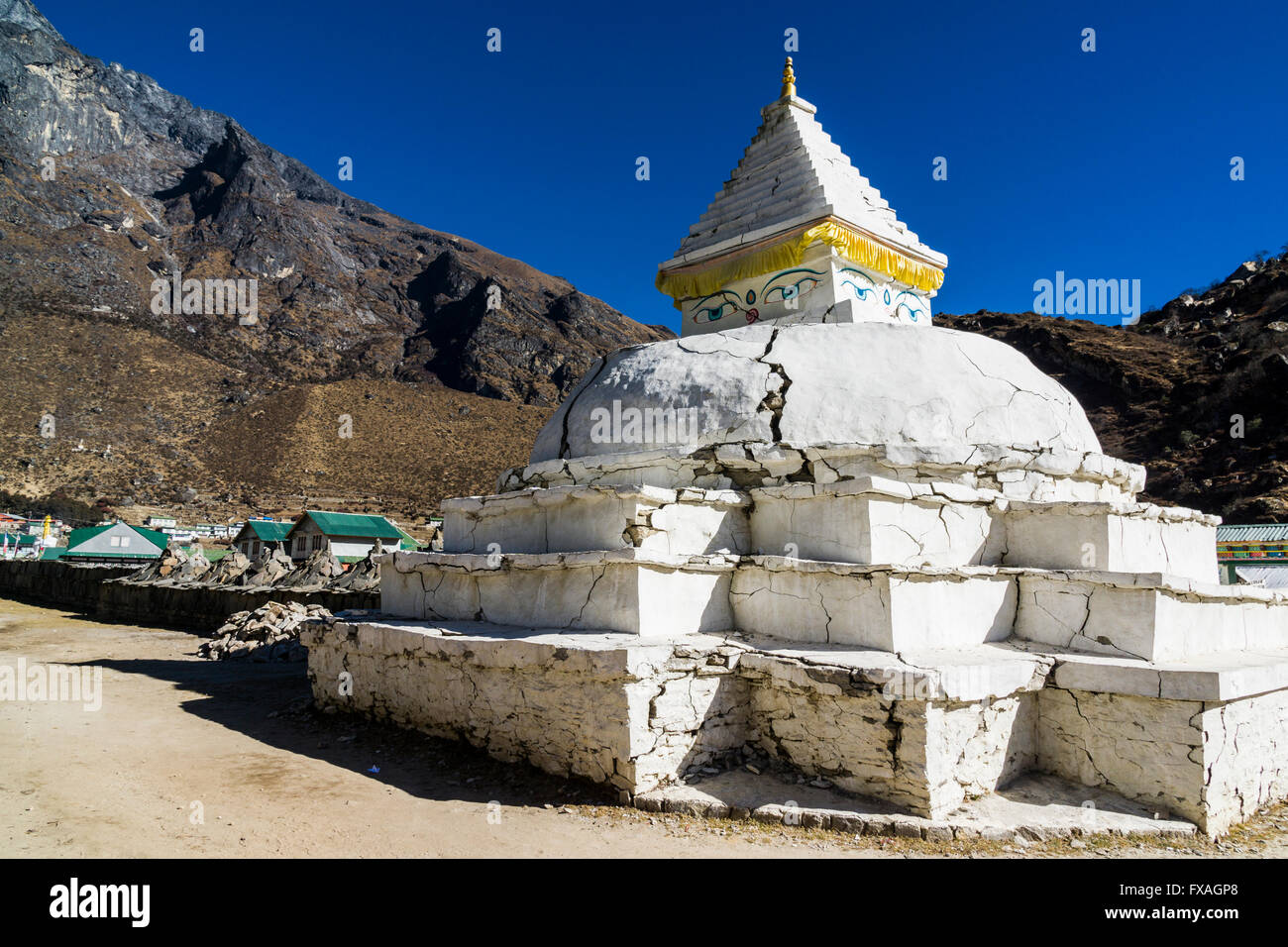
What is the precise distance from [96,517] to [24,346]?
24.4m

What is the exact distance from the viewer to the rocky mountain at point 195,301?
53925 mm

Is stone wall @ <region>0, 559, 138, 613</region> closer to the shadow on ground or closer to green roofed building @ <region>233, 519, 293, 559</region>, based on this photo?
green roofed building @ <region>233, 519, 293, 559</region>

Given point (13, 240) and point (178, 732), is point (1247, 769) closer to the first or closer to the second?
point (178, 732)

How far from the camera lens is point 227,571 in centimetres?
1636

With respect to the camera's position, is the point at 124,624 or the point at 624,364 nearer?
the point at 624,364

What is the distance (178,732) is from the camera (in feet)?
20.3

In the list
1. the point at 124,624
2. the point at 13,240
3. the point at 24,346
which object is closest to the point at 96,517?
the point at 24,346

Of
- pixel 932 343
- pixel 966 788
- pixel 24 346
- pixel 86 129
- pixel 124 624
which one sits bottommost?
pixel 124 624

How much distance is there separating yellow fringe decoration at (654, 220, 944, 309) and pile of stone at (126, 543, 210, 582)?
15.1 m

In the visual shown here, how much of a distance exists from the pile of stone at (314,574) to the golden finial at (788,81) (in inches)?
486

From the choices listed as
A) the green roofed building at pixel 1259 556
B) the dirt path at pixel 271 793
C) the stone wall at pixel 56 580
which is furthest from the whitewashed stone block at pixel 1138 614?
the stone wall at pixel 56 580

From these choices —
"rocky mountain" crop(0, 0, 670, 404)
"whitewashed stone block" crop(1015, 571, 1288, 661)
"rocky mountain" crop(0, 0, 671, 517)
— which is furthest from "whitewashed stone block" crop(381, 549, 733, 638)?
"rocky mountain" crop(0, 0, 670, 404)

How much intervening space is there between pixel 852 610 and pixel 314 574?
534 inches

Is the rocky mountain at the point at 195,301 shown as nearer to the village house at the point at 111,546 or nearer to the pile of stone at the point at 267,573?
the village house at the point at 111,546
